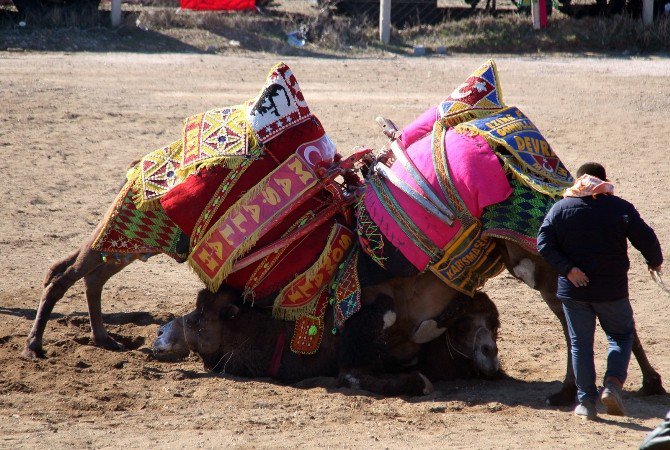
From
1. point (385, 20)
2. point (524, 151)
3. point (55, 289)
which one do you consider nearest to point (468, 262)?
point (524, 151)

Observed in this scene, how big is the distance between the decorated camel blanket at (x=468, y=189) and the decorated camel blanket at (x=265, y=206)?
0.34 m

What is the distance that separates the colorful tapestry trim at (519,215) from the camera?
Result: 5805mm

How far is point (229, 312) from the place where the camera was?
6.67 metres

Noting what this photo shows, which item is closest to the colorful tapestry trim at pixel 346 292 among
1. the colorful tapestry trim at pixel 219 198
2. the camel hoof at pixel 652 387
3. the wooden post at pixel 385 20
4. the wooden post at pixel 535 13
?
the colorful tapestry trim at pixel 219 198

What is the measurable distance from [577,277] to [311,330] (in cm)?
187

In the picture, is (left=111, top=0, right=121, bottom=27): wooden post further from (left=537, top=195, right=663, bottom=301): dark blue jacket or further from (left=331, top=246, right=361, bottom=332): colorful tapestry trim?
(left=537, top=195, right=663, bottom=301): dark blue jacket

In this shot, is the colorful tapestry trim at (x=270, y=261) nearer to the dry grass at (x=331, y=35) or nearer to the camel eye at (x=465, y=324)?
the camel eye at (x=465, y=324)

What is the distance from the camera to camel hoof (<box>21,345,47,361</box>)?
22.5 feet

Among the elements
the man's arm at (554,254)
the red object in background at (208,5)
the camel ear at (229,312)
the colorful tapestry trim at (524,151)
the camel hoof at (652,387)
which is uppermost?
the red object in background at (208,5)

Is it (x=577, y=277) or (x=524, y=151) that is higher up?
(x=524, y=151)

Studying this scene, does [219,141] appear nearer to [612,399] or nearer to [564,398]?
[564,398]

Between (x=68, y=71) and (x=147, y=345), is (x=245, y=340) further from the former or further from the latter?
(x=68, y=71)

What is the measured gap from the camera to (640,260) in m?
9.00

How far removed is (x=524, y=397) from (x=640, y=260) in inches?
133
